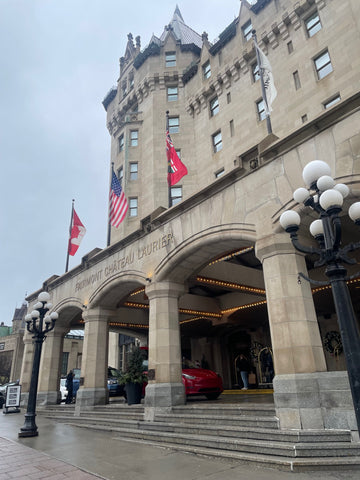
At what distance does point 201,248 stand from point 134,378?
6.39 m

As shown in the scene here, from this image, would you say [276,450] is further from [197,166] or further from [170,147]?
[197,166]

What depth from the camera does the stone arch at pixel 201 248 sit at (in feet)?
33.4

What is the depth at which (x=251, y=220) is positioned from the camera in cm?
982

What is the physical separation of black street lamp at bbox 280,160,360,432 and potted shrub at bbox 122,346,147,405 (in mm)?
10486

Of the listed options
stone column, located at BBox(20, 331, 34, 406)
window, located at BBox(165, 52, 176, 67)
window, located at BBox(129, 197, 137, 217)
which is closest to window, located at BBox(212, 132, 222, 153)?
window, located at BBox(129, 197, 137, 217)

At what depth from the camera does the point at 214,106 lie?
24453mm

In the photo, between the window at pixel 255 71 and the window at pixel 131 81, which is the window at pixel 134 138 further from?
the window at pixel 255 71

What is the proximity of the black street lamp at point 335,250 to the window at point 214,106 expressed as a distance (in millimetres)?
20404

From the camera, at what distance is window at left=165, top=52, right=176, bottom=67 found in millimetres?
29812

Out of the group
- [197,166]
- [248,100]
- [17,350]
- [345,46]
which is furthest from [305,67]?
[17,350]

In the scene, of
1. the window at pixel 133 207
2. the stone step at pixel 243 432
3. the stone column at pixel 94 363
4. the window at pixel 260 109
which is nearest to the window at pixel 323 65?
the window at pixel 260 109

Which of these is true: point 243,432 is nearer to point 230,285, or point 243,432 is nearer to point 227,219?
point 227,219

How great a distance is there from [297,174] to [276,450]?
646cm

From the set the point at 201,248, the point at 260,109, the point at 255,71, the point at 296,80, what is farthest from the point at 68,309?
the point at 255,71
